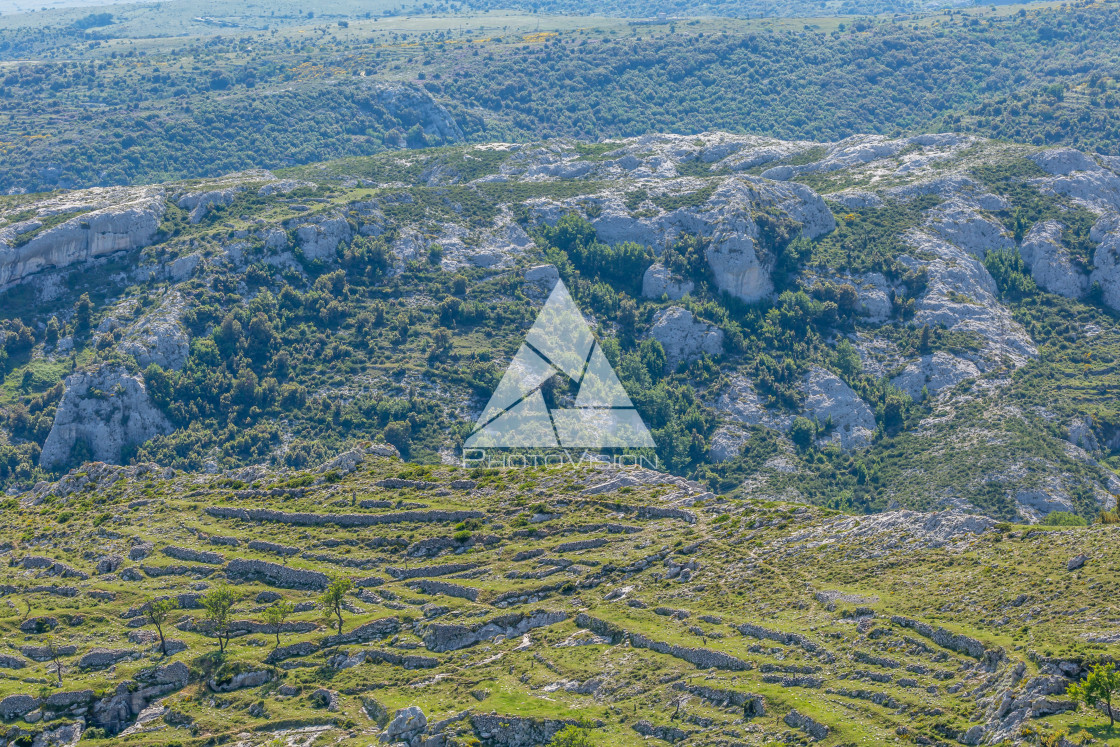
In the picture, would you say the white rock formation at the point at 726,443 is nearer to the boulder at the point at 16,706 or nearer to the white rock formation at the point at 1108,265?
the white rock formation at the point at 1108,265

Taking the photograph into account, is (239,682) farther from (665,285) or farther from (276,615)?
(665,285)

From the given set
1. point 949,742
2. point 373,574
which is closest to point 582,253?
point 373,574

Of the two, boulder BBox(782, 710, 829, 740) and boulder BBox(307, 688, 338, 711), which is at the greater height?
boulder BBox(782, 710, 829, 740)

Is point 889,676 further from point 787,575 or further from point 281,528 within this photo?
point 281,528

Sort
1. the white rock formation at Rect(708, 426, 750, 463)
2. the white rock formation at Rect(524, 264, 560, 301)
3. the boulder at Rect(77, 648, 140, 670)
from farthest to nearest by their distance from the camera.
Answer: the white rock formation at Rect(524, 264, 560, 301), the white rock formation at Rect(708, 426, 750, 463), the boulder at Rect(77, 648, 140, 670)

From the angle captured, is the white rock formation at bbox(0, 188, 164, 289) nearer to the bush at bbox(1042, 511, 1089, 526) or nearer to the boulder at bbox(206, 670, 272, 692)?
the boulder at bbox(206, 670, 272, 692)

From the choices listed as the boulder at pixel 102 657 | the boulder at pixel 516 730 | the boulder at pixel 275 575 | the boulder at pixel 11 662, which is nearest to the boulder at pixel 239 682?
the boulder at pixel 102 657

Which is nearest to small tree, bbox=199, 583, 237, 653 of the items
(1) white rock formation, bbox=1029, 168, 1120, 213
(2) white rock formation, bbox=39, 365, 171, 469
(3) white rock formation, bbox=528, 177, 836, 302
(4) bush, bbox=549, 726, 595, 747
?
(4) bush, bbox=549, 726, 595, 747
